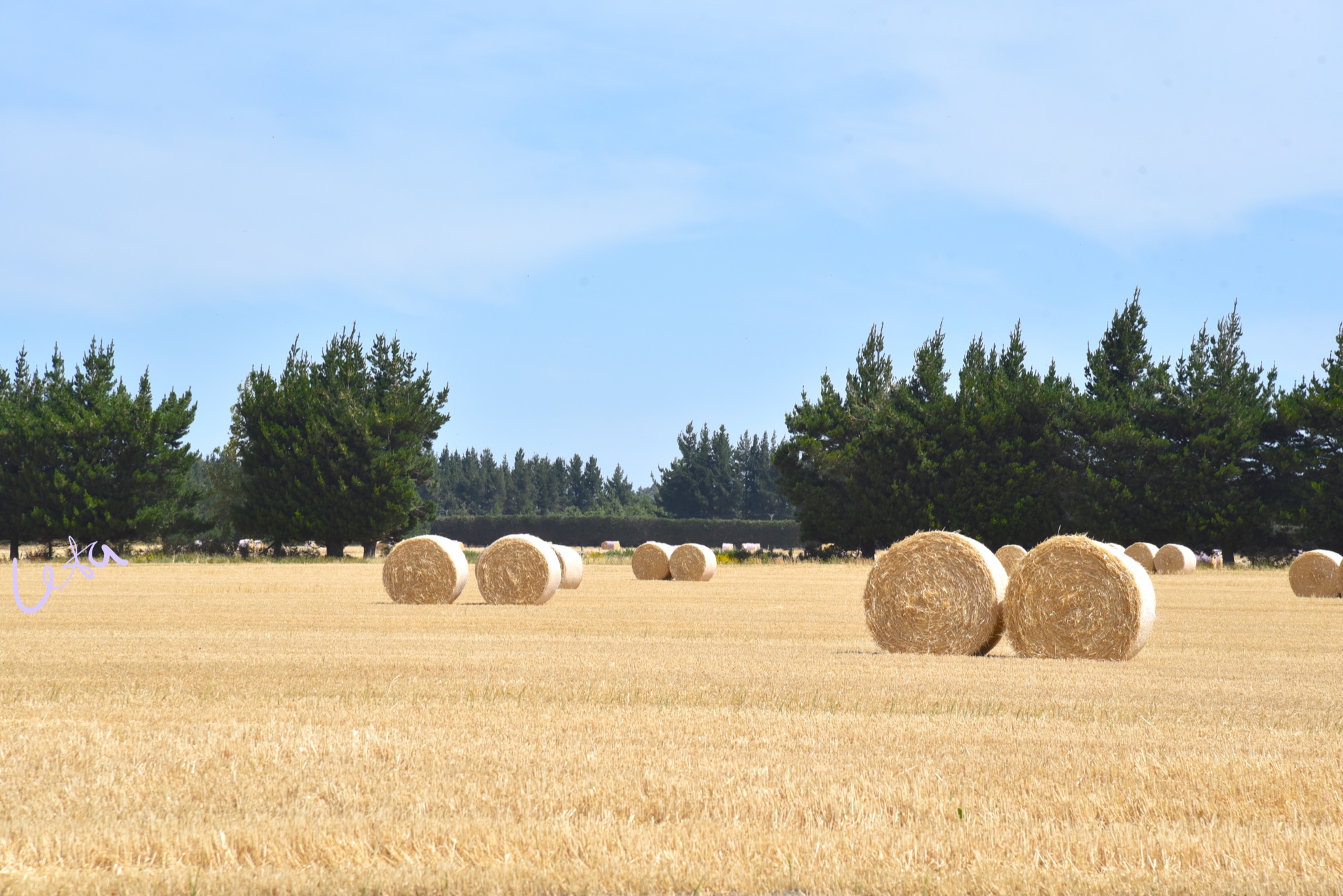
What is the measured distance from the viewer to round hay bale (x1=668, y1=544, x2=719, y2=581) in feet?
118

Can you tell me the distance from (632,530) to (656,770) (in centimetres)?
7271

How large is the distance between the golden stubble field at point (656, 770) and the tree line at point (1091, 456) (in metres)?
35.8

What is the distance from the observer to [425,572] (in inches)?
897

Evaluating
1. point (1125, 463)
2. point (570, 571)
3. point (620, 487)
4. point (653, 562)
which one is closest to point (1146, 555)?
point (1125, 463)

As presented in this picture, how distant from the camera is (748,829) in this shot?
5445 mm

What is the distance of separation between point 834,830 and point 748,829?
365 millimetres

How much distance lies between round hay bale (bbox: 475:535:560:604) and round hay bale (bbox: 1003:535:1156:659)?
10.6m

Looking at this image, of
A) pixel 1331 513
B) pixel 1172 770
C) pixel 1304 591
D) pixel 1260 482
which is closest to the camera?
pixel 1172 770

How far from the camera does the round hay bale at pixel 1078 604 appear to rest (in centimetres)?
1349

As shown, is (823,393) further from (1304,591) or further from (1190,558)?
(1304,591)

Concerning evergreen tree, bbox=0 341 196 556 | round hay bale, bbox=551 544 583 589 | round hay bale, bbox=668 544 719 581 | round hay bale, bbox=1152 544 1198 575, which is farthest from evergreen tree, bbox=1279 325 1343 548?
evergreen tree, bbox=0 341 196 556

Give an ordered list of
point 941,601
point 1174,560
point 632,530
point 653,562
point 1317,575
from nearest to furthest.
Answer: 1. point 941,601
2. point 1317,575
3. point 653,562
4. point 1174,560
5. point 632,530

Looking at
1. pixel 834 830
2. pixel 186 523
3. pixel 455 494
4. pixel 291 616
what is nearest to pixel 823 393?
pixel 186 523

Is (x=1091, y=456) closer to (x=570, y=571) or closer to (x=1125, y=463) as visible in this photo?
(x=1125, y=463)
